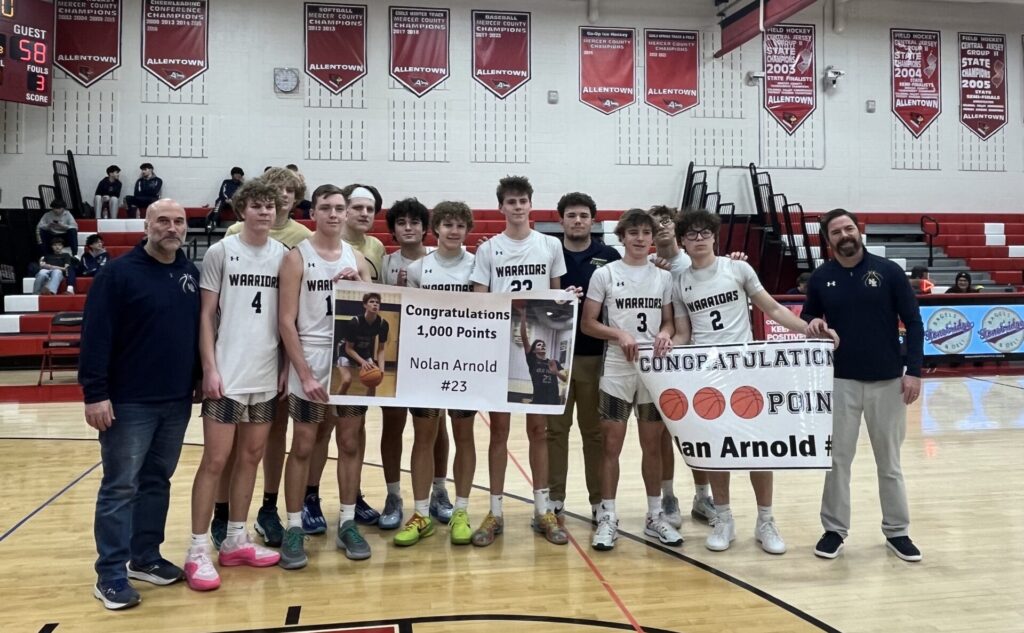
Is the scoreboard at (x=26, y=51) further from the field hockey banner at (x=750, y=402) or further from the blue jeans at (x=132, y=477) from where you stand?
the field hockey banner at (x=750, y=402)

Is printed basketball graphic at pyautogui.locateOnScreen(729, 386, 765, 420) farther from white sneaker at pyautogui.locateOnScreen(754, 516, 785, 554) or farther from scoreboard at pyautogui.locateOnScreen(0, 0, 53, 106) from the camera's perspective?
scoreboard at pyautogui.locateOnScreen(0, 0, 53, 106)

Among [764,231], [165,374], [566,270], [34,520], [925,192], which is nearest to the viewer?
[165,374]

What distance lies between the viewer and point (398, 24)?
13797mm

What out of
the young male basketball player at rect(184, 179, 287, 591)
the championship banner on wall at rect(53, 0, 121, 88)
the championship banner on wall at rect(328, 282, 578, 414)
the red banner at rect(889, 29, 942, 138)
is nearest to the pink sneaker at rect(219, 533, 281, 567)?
the young male basketball player at rect(184, 179, 287, 591)

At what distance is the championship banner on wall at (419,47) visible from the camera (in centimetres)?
1379

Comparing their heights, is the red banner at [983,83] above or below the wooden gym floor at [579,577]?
above

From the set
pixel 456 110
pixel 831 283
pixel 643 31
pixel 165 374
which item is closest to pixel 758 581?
pixel 831 283

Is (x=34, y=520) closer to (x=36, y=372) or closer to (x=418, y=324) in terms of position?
(x=418, y=324)

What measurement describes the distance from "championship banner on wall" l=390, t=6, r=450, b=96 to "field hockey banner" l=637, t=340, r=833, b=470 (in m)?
11.4

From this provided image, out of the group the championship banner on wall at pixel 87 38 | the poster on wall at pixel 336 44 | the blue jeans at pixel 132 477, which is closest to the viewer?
the blue jeans at pixel 132 477

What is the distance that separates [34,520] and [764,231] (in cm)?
1209

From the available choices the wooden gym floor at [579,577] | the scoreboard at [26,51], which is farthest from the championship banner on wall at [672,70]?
the wooden gym floor at [579,577]

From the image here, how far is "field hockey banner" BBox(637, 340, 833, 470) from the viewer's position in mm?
3551

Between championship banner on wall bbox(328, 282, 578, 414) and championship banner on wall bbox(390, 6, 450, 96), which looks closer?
championship banner on wall bbox(328, 282, 578, 414)
